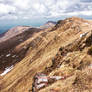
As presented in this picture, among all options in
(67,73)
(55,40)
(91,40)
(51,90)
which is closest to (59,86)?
(51,90)

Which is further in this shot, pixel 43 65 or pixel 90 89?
pixel 43 65

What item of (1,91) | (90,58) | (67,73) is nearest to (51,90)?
(67,73)

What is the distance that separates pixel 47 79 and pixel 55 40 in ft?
214

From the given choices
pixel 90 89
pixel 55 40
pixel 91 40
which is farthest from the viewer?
pixel 55 40

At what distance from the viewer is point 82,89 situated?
19625mm

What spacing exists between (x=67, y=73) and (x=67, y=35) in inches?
2560

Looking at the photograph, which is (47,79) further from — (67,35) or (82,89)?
(67,35)

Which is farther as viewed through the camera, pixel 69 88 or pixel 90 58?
pixel 90 58

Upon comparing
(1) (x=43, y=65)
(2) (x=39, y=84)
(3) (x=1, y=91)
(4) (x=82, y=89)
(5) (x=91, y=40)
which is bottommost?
(3) (x=1, y=91)

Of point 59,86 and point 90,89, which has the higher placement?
point 90,89

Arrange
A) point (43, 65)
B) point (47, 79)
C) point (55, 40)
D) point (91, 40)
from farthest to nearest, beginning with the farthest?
point (55, 40)
point (43, 65)
point (91, 40)
point (47, 79)

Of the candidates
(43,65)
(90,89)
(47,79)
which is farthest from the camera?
(43,65)

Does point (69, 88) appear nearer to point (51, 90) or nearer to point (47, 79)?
point (51, 90)

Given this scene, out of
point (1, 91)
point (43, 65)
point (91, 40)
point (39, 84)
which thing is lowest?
point (1, 91)
